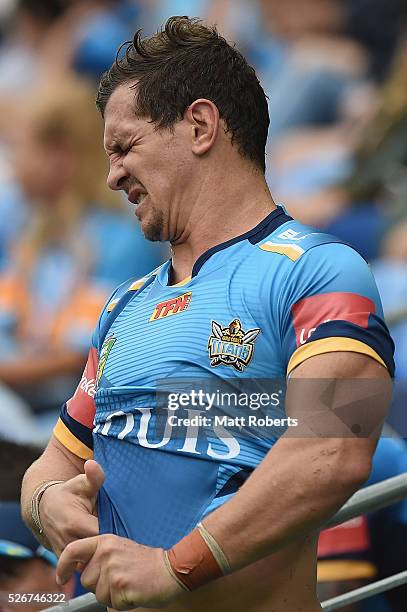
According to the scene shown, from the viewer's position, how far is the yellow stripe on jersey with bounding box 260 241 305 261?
219 centimetres

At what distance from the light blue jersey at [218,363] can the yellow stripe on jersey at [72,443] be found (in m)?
0.20

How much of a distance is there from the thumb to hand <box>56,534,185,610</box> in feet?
0.43

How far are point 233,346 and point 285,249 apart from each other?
0.23 meters

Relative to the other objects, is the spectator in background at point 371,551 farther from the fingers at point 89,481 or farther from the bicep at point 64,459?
the fingers at point 89,481

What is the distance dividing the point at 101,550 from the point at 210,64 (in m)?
1.05

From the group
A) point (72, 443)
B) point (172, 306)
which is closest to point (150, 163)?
point (172, 306)

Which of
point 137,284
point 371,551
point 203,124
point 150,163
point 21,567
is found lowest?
Answer: point 21,567

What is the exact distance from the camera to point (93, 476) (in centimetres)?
209

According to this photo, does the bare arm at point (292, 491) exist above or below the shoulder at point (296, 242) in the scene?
below

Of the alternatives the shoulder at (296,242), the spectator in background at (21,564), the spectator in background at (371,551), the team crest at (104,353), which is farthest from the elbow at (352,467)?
the spectator in background at (371,551)

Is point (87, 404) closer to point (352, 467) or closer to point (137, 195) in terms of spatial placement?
point (137, 195)

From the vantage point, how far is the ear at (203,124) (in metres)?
2.36

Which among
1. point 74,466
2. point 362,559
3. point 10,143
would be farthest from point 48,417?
point 74,466

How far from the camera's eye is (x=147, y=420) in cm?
222
